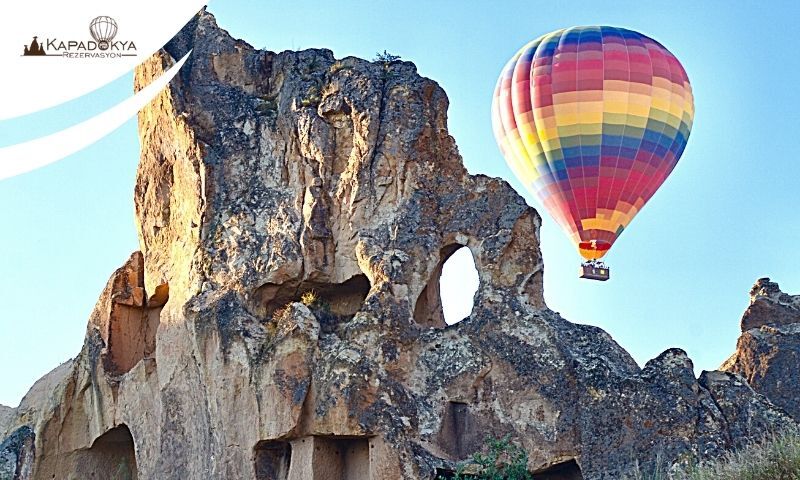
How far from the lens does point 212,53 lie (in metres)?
28.0

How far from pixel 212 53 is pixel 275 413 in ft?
26.3

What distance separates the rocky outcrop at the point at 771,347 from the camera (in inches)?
1070

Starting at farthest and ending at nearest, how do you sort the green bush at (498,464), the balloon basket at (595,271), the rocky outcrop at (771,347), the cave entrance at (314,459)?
1. the balloon basket at (595,271)
2. the rocky outcrop at (771,347)
3. the cave entrance at (314,459)
4. the green bush at (498,464)

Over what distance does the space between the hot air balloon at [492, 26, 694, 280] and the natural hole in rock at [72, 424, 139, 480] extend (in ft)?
35.5

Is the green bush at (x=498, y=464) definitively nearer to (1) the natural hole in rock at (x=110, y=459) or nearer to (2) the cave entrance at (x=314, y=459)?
(2) the cave entrance at (x=314, y=459)

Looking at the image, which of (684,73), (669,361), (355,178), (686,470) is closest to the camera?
(686,470)

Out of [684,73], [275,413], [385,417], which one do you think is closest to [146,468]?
[275,413]

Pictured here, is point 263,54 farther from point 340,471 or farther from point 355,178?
point 340,471

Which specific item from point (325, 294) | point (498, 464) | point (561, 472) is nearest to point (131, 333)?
point (325, 294)

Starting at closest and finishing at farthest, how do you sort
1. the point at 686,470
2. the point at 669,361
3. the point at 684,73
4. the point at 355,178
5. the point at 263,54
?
the point at 686,470 < the point at 669,361 < the point at 355,178 < the point at 263,54 < the point at 684,73

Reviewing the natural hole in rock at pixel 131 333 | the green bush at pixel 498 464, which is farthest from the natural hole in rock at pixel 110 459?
the green bush at pixel 498 464

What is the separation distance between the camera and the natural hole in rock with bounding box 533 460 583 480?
74.7ft

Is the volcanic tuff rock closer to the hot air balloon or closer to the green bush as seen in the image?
the green bush

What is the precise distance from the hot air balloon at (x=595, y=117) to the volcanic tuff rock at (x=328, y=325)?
255 inches
